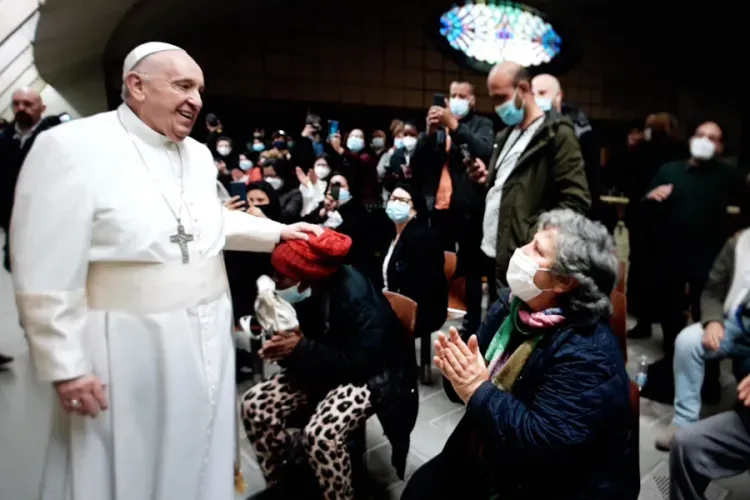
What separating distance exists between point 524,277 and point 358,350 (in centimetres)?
73

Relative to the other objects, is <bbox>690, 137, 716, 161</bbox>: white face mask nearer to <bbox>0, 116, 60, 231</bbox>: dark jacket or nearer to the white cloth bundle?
the white cloth bundle

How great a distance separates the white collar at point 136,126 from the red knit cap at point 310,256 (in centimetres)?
62

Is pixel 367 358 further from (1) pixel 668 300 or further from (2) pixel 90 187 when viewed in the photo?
(1) pixel 668 300

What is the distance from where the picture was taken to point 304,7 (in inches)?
262

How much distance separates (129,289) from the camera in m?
1.29

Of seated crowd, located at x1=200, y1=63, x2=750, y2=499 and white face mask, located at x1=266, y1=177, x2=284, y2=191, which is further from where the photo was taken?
white face mask, located at x1=266, y1=177, x2=284, y2=191

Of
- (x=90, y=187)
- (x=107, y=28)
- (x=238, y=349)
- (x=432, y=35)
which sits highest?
(x=432, y=35)

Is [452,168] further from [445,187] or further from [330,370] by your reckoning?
[330,370]

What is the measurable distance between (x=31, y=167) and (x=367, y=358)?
121 cm

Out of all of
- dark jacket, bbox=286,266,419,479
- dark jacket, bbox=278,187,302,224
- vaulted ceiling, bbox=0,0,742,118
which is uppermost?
vaulted ceiling, bbox=0,0,742,118

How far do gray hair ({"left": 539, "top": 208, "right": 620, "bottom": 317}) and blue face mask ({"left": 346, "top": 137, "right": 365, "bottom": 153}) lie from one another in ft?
11.4

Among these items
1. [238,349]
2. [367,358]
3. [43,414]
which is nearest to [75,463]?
[367,358]

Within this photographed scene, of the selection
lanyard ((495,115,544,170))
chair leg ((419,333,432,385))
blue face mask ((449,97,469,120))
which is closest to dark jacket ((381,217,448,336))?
chair leg ((419,333,432,385))

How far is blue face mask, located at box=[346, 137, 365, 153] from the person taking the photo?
15.6 ft
